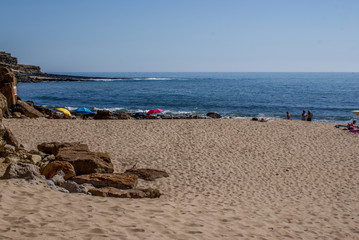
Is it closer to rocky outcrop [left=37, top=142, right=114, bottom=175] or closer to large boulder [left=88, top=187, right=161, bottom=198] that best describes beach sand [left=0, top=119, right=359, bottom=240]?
large boulder [left=88, top=187, right=161, bottom=198]

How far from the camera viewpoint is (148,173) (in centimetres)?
1027

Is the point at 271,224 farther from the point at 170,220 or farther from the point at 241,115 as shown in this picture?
the point at 241,115

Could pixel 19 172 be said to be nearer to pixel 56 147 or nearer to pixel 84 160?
pixel 84 160

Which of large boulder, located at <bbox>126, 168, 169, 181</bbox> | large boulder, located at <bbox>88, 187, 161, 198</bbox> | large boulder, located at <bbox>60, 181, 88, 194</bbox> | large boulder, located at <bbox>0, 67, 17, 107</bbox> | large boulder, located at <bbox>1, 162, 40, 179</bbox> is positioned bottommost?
large boulder, located at <bbox>126, 168, 169, 181</bbox>

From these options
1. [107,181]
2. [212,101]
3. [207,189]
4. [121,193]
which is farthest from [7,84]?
[212,101]

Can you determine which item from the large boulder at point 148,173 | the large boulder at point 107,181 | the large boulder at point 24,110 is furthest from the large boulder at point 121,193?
the large boulder at point 24,110

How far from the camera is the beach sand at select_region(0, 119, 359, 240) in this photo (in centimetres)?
542

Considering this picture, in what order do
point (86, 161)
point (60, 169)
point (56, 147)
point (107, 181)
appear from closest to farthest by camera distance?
point (107, 181) → point (60, 169) → point (86, 161) → point (56, 147)

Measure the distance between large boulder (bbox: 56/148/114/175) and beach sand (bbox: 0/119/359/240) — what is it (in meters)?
1.18

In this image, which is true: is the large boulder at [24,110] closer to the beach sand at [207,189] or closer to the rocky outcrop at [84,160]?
the beach sand at [207,189]

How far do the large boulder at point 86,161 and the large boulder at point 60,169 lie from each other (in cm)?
57

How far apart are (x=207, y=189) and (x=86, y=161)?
11.7 feet

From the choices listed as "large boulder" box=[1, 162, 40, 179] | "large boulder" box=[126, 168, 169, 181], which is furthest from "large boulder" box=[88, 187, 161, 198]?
"large boulder" box=[126, 168, 169, 181]

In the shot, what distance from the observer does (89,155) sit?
9.85 meters
